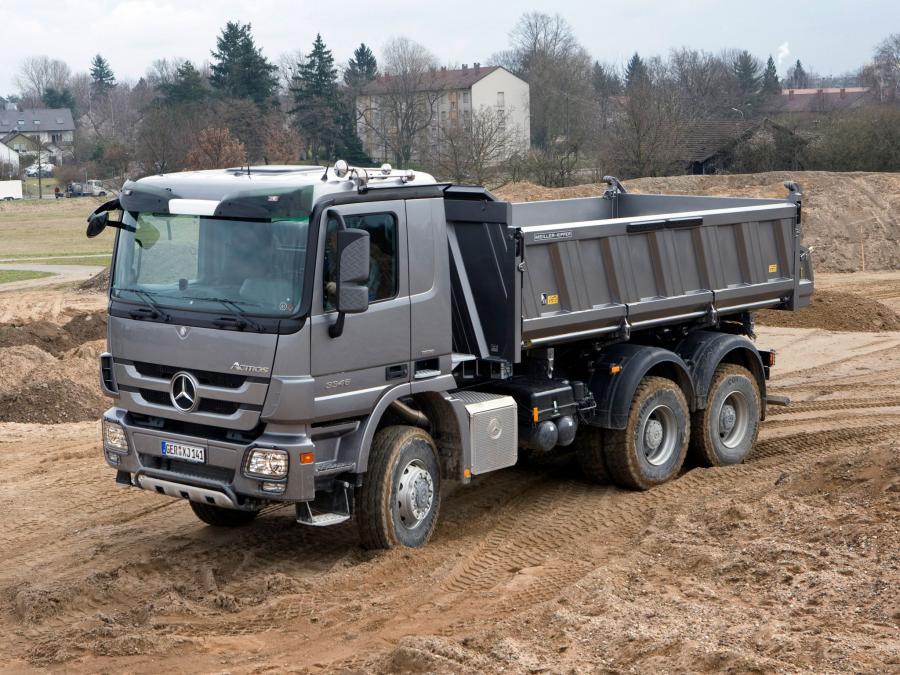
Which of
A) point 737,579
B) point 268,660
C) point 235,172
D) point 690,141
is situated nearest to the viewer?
point 268,660

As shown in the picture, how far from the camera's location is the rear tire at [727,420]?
10.5m

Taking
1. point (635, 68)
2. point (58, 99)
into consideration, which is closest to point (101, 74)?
point (58, 99)

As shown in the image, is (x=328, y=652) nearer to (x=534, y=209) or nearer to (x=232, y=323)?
(x=232, y=323)

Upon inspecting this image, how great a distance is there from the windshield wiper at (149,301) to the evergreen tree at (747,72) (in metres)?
A: 80.3

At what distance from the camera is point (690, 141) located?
160 feet

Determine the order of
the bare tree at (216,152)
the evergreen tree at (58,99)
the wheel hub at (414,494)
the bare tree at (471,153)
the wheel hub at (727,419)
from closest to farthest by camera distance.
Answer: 1. the wheel hub at (414,494)
2. the wheel hub at (727,419)
3. the bare tree at (216,152)
4. the bare tree at (471,153)
5. the evergreen tree at (58,99)

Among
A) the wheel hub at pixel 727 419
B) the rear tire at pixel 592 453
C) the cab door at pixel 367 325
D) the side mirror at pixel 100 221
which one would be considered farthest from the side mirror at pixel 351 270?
the wheel hub at pixel 727 419

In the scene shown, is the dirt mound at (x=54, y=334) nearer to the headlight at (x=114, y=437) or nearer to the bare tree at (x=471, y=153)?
the headlight at (x=114, y=437)

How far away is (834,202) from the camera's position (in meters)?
33.7

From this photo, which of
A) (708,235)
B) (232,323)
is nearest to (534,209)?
(708,235)

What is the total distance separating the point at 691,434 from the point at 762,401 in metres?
1.16

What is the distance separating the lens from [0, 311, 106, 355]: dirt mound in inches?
714

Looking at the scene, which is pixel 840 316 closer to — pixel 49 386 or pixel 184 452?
pixel 49 386

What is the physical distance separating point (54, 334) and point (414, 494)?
12.5m
